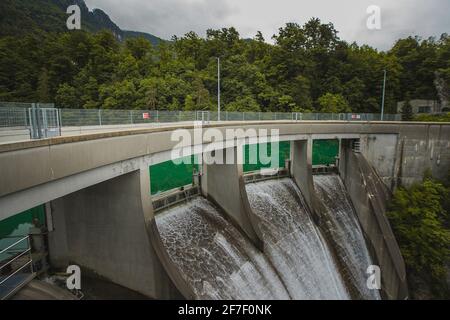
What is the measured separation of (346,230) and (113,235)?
14565mm

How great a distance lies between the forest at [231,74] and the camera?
120 ft

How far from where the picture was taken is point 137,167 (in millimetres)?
8781

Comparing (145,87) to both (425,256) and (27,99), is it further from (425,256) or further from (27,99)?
(425,256)

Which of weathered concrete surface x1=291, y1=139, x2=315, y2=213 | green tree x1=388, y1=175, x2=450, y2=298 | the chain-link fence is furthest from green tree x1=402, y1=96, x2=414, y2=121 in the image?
weathered concrete surface x1=291, y1=139, x2=315, y2=213

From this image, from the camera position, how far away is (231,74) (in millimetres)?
38500

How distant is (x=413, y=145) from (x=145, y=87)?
96.4ft

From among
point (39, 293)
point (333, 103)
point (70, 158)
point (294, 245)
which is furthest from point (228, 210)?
point (333, 103)

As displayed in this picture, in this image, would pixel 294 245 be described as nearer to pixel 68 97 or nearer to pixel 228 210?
pixel 228 210

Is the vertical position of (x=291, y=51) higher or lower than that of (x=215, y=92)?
higher

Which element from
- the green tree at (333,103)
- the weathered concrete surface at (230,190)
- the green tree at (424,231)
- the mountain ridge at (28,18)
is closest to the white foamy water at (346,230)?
the green tree at (424,231)

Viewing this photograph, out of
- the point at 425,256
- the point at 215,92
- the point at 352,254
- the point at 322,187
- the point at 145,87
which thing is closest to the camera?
the point at 352,254

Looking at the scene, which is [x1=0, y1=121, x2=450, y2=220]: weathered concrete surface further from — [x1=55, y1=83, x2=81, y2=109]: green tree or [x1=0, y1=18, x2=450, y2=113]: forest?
[x1=55, y1=83, x2=81, y2=109]: green tree

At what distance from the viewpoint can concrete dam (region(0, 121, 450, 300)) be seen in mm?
7074
